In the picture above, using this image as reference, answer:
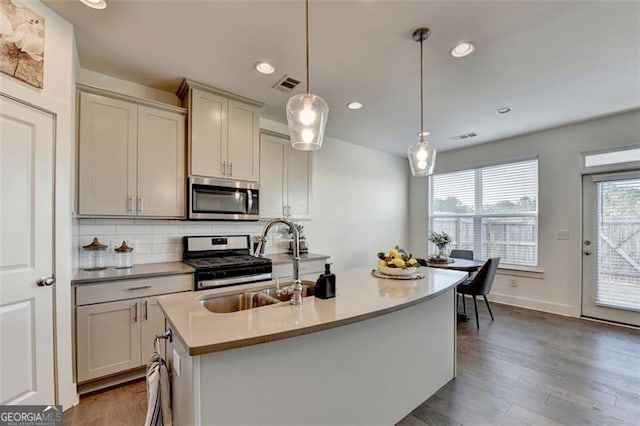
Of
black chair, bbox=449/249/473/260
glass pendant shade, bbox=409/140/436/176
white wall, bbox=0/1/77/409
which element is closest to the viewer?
white wall, bbox=0/1/77/409

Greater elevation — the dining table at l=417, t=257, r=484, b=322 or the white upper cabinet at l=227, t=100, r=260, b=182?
the white upper cabinet at l=227, t=100, r=260, b=182

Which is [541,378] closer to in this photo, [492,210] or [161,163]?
[492,210]

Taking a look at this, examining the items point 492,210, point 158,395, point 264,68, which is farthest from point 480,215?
point 158,395

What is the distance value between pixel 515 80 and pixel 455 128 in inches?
55.0

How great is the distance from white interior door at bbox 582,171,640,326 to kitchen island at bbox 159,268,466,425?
328 centimetres

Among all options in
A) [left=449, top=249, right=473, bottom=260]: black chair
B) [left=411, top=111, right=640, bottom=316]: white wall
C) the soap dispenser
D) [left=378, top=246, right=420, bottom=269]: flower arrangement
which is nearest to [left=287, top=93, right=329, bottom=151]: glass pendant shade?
the soap dispenser

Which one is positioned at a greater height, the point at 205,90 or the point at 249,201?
the point at 205,90

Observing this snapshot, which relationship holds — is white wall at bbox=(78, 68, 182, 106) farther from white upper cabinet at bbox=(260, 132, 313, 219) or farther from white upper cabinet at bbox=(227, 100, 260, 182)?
white upper cabinet at bbox=(260, 132, 313, 219)

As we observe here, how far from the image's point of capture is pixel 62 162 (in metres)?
1.97

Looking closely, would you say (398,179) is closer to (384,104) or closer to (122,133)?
(384,104)

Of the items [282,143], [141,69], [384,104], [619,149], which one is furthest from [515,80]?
[141,69]

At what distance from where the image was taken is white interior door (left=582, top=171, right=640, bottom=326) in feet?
11.6

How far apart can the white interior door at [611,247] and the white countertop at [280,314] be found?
10.8 feet

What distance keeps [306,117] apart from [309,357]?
51.9 inches
